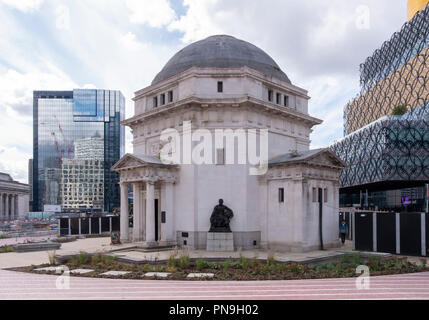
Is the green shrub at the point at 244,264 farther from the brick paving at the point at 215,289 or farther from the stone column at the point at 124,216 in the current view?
the stone column at the point at 124,216

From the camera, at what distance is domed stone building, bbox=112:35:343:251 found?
30.0 metres

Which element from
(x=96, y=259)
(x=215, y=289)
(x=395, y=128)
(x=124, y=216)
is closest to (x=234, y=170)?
(x=124, y=216)

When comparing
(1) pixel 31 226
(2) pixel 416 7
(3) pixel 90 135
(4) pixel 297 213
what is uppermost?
(2) pixel 416 7

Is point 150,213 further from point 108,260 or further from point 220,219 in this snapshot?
point 108,260

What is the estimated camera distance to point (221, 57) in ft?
112

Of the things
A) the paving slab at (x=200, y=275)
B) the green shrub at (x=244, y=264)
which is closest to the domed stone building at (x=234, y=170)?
the green shrub at (x=244, y=264)

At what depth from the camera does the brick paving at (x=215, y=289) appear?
49.7 feet

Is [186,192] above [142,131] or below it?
below

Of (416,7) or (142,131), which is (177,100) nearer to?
(142,131)

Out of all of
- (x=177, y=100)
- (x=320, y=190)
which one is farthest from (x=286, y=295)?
(x=177, y=100)

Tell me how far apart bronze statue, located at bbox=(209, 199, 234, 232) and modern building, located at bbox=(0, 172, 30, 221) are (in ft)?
309

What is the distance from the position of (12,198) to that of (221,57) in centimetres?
10545

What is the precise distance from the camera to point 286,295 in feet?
50.1
